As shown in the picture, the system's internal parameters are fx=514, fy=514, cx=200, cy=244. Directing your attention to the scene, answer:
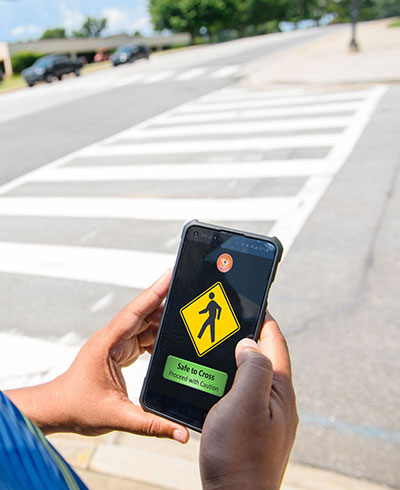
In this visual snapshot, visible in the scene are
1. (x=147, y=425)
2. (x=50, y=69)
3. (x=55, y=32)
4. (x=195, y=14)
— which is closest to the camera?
(x=147, y=425)

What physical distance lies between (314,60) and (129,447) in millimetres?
24760

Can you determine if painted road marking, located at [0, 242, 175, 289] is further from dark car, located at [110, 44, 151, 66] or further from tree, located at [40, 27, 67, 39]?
tree, located at [40, 27, 67, 39]

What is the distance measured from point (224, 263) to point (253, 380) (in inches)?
20.6

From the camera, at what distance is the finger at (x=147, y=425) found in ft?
5.58

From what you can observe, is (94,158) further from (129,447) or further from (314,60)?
(314,60)

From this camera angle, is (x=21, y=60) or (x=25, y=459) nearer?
(x=25, y=459)

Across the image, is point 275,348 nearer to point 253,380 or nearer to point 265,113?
point 253,380

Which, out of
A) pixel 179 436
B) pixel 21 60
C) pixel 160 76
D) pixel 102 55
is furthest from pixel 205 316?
pixel 102 55

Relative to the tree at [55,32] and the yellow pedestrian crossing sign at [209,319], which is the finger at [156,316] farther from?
the tree at [55,32]

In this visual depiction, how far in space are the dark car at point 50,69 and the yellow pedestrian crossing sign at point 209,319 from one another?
32206 millimetres

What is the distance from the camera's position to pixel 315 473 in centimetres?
296

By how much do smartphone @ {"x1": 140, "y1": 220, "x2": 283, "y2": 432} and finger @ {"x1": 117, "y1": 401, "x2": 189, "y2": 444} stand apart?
1.4 inches

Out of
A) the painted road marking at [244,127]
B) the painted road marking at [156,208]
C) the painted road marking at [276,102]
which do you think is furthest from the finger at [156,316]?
the painted road marking at [276,102]

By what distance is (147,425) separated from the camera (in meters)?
1.73
